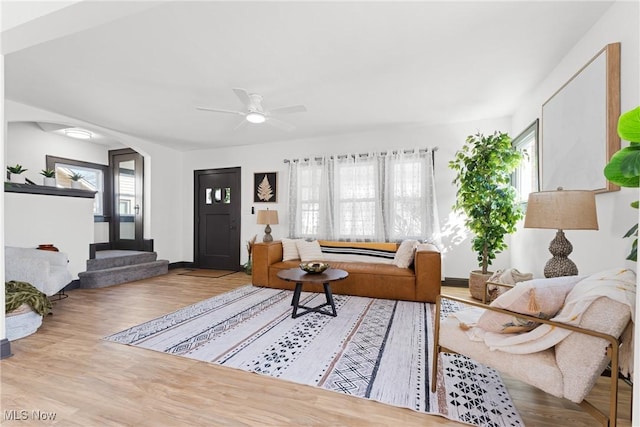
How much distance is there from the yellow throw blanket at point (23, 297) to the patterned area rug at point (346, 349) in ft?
2.53

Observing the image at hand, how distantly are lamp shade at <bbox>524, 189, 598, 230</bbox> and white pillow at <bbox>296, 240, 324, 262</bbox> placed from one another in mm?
2976

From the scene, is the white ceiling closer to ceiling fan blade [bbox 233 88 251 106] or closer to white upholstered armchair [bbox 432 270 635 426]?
ceiling fan blade [bbox 233 88 251 106]

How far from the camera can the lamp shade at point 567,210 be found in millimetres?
1741

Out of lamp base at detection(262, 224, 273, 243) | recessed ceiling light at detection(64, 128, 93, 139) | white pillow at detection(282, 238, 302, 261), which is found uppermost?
recessed ceiling light at detection(64, 128, 93, 139)

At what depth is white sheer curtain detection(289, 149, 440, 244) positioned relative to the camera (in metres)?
4.38

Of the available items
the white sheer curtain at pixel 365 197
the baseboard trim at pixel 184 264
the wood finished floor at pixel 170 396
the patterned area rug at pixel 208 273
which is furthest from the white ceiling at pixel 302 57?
the baseboard trim at pixel 184 264

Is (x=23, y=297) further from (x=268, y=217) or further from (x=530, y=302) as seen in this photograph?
(x=530, y=302)

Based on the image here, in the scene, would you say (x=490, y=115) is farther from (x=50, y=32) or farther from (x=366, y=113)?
(x=50, y=32)

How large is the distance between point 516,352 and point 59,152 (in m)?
7.13

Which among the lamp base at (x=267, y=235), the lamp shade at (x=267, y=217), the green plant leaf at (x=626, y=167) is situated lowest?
the lamp base at (x=267, y=235)

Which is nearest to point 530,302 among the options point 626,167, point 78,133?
point 626,167

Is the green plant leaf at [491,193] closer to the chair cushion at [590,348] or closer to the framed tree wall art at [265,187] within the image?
the chair cushion at [590,348]

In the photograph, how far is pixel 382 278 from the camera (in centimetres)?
363

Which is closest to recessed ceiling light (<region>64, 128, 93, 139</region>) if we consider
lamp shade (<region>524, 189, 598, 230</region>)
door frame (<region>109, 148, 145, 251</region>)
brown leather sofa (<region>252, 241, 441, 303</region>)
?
door frame (<region>109, 148, 145, 251</region>)
